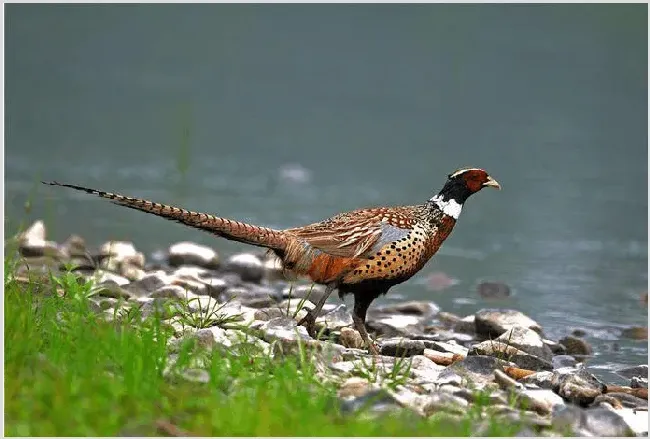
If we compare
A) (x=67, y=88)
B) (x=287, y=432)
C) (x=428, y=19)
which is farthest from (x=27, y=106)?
(x=287, y=432)

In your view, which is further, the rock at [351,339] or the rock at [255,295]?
the rock at [255,295]

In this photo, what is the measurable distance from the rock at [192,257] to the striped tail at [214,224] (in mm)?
4616

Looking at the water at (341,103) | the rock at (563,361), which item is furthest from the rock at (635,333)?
the water at (341,103)

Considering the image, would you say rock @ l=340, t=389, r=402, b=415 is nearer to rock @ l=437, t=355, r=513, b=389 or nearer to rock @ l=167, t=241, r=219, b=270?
rock @ l=437, t=355, r=513, b=389

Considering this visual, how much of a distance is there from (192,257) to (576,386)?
642 centimetres

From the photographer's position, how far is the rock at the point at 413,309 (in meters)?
11.1

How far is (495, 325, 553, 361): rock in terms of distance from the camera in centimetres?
877

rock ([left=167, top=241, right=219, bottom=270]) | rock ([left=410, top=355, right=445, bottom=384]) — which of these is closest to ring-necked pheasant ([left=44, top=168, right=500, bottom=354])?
rock ([left=410, top=355, right=445, bottom=384])

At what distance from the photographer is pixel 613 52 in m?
24.1

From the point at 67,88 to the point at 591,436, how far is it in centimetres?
2111

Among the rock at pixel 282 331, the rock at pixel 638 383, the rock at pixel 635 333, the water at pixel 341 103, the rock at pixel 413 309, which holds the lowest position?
the rock at pixel 638 383

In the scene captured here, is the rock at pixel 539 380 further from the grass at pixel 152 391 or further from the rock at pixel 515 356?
the grass at pixel 152 391

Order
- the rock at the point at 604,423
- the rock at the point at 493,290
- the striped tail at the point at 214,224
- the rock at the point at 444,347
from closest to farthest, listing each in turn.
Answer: the rock at the point at 604,423 < the striped tail at the point at 214,224 < the rock at the point at 444,347 < the rock at the point at 493,290

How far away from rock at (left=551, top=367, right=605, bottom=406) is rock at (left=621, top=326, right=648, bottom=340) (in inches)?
148
